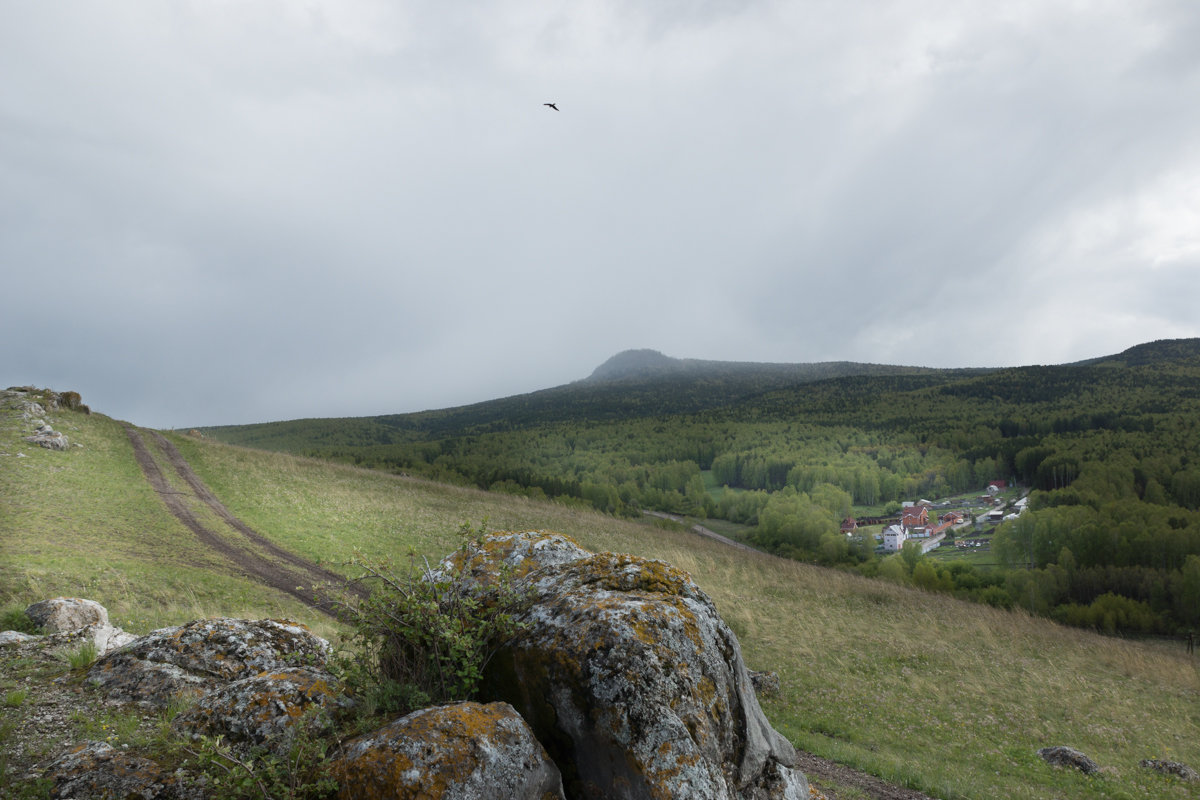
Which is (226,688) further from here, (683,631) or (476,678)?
(683,631)

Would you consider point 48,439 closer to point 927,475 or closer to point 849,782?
point 849,782

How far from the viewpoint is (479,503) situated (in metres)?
42.5

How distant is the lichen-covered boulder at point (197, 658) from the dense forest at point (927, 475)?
61.0 metres

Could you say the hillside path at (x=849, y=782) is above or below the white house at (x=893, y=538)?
above

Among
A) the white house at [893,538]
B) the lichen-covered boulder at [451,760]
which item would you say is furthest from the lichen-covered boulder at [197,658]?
the white house at [893,538]

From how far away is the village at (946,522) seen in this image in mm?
87625

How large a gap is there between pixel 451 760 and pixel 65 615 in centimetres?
1082

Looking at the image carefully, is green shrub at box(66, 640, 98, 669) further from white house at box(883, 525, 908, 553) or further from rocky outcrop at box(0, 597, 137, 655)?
white house at box(883, 525, 908, 553)

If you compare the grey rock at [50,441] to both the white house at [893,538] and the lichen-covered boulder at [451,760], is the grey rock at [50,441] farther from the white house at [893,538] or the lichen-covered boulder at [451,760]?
the white house at [893,538]

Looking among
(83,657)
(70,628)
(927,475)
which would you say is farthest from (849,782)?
(927,475)

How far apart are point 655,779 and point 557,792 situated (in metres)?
0.89

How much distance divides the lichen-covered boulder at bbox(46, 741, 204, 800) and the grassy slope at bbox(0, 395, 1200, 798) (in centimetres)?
367

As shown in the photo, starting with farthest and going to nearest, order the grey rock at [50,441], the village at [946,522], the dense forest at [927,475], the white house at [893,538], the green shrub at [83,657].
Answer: the village at [946,522]
the white house at [893,538]
the dense forest at [927,475]
the grey rock at [50,441]
the green shrub at [83,657]

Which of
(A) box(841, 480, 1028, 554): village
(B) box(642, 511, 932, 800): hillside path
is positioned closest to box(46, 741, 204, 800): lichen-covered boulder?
(B) box(642, 511, 932, 800): hillside path
